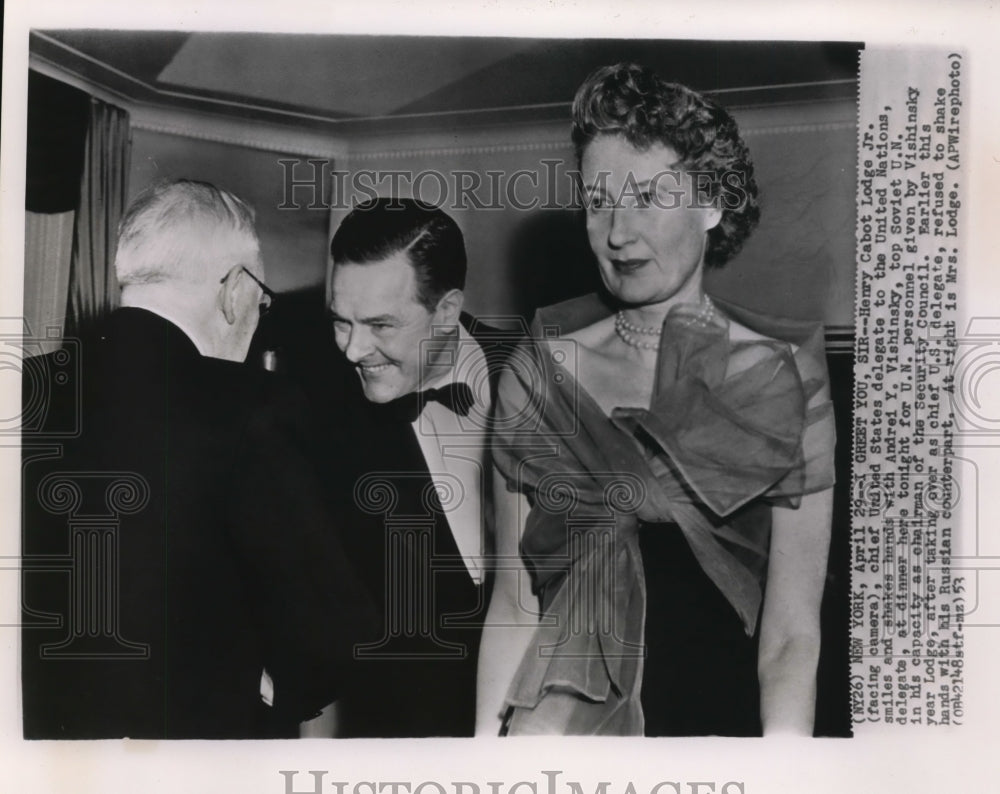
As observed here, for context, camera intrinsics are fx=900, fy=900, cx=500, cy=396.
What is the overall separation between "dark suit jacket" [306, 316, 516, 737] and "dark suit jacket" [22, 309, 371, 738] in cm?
5

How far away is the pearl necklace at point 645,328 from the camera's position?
63.8 inches

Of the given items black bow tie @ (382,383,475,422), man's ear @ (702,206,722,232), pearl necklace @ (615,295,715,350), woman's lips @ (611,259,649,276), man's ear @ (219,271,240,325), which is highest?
man's ear @ (702,206,722,232)

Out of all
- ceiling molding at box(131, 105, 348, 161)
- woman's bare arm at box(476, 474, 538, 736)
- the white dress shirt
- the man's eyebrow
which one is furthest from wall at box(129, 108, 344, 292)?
woman's bare arm at box(476, 474, 538, 736)

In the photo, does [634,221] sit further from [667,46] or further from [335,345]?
[335,345]

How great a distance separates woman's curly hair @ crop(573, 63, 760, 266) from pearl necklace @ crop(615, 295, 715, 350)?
9 centimetres

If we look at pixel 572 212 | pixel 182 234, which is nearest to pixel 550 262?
pixel 572 212

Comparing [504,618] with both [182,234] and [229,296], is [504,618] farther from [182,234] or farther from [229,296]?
[182,234]

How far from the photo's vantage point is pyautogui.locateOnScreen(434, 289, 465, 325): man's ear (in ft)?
5.33

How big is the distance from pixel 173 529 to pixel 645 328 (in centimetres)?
92

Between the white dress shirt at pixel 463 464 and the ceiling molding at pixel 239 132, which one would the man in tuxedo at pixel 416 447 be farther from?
the ceiling molding at pixel 239 132

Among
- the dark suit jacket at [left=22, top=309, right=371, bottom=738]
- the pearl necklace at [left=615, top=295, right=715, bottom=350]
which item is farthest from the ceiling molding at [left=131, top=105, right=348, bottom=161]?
the pearl necklace at [left=615, top=295, right=715, bottom=350]

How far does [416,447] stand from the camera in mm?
1624

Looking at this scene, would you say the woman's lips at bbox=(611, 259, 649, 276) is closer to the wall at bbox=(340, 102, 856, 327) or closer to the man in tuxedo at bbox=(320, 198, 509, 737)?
the wall at bbox=(340, 102, 856, 327)

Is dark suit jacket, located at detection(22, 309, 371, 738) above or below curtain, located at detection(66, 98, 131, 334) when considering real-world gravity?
below
